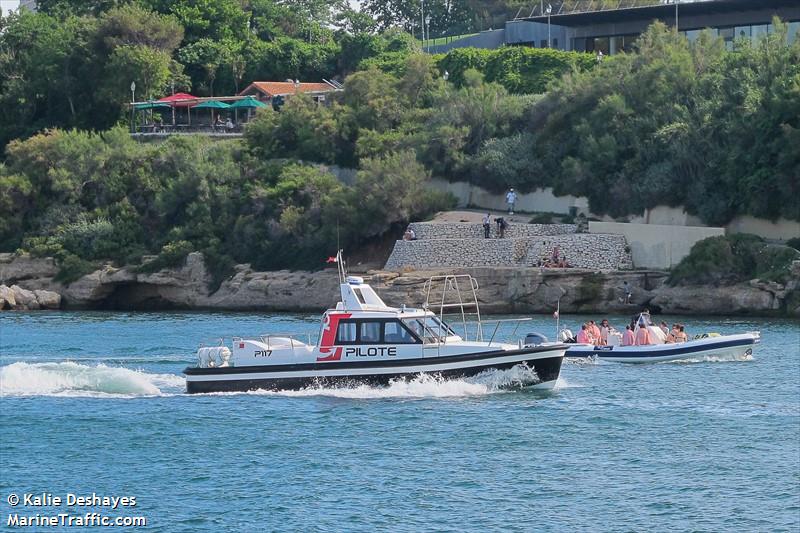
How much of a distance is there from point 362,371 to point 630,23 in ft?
182

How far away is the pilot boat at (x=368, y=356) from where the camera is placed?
34.7m

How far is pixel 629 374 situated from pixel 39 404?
51.7 feet

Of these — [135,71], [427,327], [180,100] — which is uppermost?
[135,71]

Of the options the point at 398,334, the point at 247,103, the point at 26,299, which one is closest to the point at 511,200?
the point at 26,299

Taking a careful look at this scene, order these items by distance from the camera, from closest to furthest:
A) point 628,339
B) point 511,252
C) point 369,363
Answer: point 369,363 → point 628,339 → point 511,252

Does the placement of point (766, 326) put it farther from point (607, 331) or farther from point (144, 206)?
point (144, 206)

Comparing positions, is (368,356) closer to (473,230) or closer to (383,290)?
(383,290)

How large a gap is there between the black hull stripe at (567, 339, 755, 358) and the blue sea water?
55cm

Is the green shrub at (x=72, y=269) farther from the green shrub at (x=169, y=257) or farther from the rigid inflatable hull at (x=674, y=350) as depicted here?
the rigid inflatable hull at (x=674, y=350)

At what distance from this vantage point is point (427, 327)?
1374 inches

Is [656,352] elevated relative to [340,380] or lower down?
lower down

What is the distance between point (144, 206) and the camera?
74750 millimetres

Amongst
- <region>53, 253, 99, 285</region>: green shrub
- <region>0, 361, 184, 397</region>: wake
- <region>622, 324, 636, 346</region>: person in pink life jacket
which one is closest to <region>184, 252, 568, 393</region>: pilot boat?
<region>0, 361, 184, 397</region>: wake

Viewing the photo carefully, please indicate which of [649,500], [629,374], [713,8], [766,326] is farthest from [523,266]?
[649,500]
